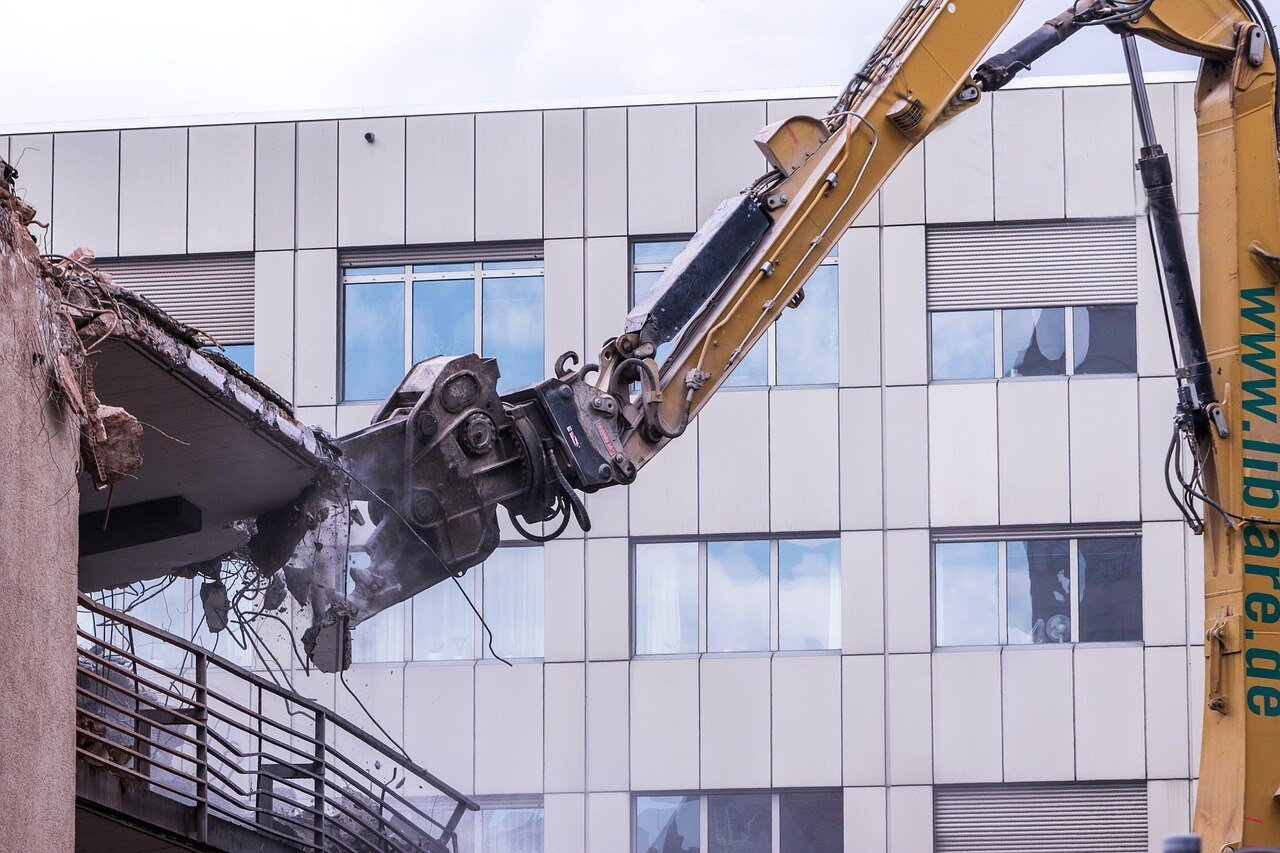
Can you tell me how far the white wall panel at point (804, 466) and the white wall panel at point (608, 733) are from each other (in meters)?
2.83

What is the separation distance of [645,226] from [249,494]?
9.94 m

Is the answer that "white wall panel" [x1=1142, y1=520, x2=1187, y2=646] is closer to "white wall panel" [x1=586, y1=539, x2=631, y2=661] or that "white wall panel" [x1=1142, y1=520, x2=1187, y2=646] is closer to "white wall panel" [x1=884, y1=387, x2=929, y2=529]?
"white wall panel" [x1=884, y1=387, x2=929, y2=529]

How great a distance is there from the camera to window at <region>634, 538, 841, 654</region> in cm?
2061

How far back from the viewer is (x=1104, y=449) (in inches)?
789

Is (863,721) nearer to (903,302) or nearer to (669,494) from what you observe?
(669,494)

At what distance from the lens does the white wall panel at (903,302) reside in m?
20.5

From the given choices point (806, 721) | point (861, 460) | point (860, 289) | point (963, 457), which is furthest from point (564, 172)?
point (806, 721)

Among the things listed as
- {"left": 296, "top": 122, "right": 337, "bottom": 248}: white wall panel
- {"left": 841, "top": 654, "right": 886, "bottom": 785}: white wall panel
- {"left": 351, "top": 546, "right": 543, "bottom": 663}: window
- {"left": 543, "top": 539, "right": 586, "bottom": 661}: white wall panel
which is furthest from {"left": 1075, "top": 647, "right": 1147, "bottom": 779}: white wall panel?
{"left": 296, "top": 122, "right": 337, "bottom": 248}: white wall panel

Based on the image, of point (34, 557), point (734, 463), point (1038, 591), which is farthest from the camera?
point (734, 463)

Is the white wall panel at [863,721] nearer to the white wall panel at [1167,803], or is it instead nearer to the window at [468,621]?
the white wall panel at [1167,803]

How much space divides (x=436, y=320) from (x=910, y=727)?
816 cm

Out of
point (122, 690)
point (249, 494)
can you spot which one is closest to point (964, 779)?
point (249, 494)

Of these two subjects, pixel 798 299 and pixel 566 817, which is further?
pixel 566 817

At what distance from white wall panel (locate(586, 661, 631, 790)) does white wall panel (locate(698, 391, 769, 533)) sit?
2.30 metres
